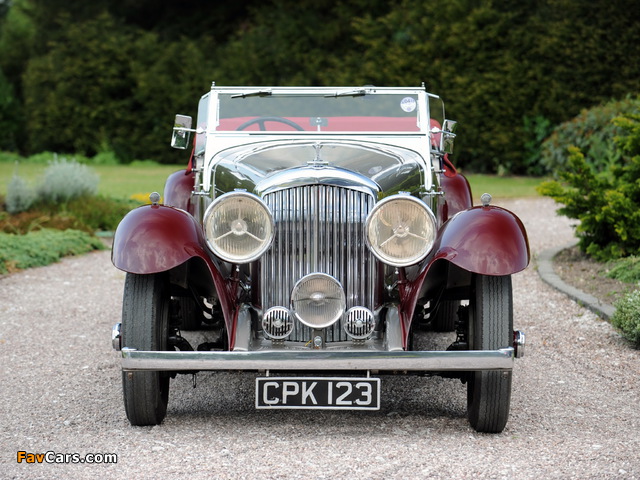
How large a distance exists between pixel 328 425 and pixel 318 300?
0.60m

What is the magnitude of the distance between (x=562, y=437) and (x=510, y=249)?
0.85 metres

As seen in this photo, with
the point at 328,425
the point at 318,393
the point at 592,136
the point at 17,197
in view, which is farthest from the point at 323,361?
the point at 592,136

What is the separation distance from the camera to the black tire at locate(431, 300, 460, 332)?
609cm

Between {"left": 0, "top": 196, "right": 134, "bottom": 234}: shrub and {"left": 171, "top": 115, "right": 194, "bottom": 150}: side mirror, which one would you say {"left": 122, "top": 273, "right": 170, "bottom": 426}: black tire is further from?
{"left": 0, "top": 196, "right": 134, "bottom": 234}: shrub

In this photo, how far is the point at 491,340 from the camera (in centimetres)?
397

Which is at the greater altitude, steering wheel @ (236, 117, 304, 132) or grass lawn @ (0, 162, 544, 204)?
steering wheel @ (236, 117, 304, 132)

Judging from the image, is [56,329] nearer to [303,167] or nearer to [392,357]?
[303,167]

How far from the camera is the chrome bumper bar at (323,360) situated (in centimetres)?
378

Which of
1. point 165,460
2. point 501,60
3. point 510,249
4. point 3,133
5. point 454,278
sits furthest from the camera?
point 3,133

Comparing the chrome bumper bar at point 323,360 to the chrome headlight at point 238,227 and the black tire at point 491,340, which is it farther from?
the chrome headlight at point 238,227

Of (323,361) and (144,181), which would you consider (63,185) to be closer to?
(144,181)

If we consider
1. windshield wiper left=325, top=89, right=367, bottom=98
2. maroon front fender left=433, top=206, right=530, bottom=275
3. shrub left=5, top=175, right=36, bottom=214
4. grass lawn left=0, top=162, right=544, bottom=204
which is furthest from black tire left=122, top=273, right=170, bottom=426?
grass lawn left=0, top=162, right=544, bottom=204

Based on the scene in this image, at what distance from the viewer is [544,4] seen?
16016mm

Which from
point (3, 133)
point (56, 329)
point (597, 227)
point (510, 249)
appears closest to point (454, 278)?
point (510, 249)
